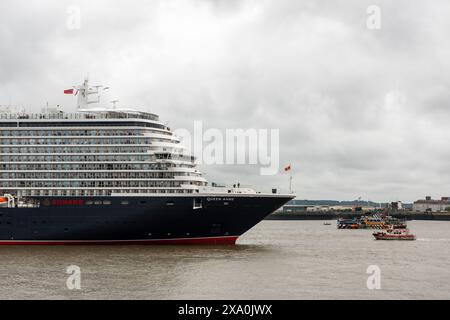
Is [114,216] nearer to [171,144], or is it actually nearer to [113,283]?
[171,144]

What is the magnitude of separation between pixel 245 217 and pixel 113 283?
25.0 meters

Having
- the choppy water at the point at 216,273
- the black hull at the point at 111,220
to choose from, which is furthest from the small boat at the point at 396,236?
the black hull at the point at 111,220

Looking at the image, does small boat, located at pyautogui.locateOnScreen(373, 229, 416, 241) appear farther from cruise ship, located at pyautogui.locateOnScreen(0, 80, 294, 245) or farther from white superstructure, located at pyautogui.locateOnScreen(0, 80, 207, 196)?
white superstructure, located at pyautogui.locateOnScreen(0, 80, 207, 196)

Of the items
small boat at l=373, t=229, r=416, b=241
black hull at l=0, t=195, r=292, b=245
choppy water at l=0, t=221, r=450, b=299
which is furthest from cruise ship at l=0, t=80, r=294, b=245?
small boat at l=373, t=229, r=416, b=241

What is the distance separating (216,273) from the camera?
39406 mm

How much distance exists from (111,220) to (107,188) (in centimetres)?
333

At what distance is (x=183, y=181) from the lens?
57250 mm

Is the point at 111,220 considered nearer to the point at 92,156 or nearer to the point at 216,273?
the point at 92,156

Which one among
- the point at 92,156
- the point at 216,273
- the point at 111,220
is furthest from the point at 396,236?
the point at 216,273

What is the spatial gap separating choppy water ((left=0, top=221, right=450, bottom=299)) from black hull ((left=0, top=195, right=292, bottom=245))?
6.04 ft

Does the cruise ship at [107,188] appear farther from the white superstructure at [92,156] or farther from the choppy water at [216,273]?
the choppy water at [216,273]

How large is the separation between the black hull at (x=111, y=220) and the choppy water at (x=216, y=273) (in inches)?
72.5

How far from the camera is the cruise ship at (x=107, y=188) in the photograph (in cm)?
5578
